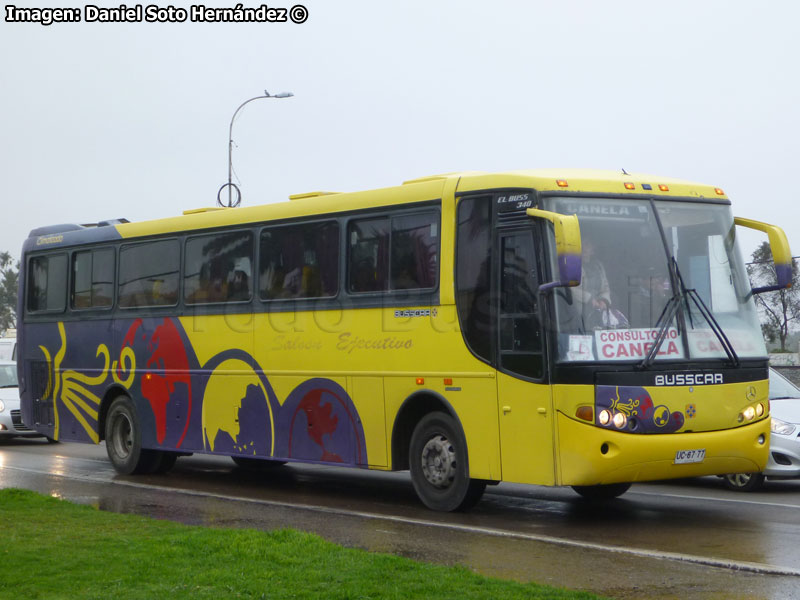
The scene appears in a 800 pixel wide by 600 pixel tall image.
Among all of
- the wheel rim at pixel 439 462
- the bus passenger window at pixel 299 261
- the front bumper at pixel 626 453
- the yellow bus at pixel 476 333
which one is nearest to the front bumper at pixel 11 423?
the yellow bus at pixel 476 333

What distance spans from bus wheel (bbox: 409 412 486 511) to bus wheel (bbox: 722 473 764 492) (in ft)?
13.1

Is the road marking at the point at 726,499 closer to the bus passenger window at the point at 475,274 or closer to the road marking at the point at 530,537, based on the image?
the road marking at the point at 530,537

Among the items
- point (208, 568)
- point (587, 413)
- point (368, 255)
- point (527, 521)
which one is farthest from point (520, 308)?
point (208, 568)

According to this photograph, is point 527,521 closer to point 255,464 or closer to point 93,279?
point 255,464

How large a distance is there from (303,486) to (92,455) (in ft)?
23.4

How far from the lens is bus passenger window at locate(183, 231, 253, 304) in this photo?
50.1 ft

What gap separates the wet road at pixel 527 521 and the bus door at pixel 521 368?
66 centimetres

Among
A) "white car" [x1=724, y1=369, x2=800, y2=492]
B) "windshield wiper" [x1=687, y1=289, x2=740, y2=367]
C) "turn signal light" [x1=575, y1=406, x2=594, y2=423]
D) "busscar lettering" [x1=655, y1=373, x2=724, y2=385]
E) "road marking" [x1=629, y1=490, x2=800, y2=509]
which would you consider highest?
"windshield wiper" [x1=687, y1=289, x2=740, y2=367]

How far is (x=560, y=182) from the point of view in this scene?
11602 mm

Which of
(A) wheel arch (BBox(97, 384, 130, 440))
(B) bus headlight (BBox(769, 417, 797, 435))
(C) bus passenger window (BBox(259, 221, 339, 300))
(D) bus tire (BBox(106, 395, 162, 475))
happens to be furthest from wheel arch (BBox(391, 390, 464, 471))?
(A) wheel arch (BBox(97, 384, 130, 440))

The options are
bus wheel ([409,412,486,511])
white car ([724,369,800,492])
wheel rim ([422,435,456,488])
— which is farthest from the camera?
white car ([724,369,800,492])

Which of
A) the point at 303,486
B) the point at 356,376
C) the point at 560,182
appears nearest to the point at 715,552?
the point at 560,182

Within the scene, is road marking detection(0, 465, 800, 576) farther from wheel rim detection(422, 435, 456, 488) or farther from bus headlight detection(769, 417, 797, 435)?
bus headlight detection(769, 417, 797, 435)

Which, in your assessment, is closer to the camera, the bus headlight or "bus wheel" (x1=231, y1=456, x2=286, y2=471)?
the bus headlight
